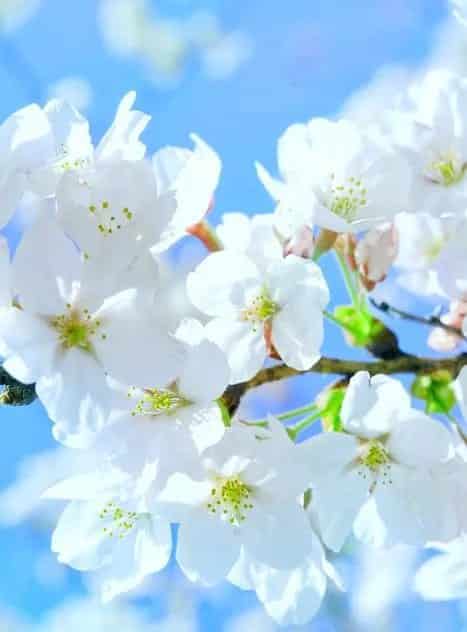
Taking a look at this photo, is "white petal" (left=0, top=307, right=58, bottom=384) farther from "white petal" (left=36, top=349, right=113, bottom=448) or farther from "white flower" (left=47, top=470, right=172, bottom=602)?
"white flower" (left=47, top=470, right=172, bottom=602)

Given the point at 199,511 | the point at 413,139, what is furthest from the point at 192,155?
the point at 199,511

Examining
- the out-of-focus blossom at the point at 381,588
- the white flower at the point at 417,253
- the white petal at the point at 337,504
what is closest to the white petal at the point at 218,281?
the white petal at the point at 337,504

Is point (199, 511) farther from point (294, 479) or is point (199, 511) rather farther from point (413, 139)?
point (413, 139)

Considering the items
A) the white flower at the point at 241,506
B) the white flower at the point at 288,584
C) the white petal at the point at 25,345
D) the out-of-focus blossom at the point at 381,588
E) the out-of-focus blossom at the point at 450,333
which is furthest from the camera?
the out-of-focus blossom at the point at 381,588

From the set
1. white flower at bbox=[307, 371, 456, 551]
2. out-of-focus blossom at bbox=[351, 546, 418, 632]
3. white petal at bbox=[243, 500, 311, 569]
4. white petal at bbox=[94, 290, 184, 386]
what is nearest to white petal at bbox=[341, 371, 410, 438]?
white flower at bbox=[307, 371, 456, 551]

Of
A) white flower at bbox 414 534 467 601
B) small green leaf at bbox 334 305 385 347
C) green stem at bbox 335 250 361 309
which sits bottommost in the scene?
white flower at bbox 414 534 467 601

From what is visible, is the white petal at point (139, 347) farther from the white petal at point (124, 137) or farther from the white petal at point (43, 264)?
the white petal at point (124, 137)
